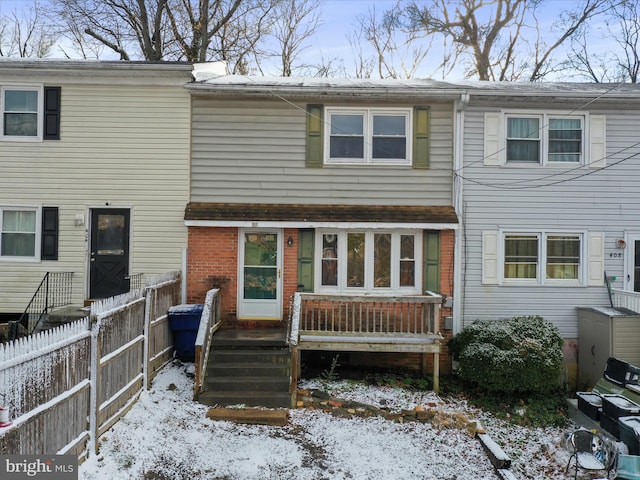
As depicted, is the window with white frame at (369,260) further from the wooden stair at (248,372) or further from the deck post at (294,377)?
the deck post at (294,377)

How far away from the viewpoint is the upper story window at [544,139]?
1019 cm

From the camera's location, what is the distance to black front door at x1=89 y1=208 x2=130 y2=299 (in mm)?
10031

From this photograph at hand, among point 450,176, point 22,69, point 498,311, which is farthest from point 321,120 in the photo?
point 22,69

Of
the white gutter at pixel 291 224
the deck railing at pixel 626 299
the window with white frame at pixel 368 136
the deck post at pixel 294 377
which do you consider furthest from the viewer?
the window with white frame at pixel 368 136

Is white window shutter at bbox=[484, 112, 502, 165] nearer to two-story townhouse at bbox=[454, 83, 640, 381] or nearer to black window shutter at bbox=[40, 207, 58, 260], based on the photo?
two-story townhouse at bbox=[454, 83, 640, 381]

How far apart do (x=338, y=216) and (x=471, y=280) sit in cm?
332

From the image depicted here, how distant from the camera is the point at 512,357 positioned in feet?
27.9

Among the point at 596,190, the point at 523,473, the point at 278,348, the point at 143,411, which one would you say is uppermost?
the point at 596,190

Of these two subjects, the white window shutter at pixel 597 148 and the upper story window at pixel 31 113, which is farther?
the white window shutter at pixel 597 148

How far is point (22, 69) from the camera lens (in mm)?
9789

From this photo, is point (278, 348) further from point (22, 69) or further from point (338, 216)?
point (22, 69)

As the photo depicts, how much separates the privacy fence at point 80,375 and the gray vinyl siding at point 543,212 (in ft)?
22.2

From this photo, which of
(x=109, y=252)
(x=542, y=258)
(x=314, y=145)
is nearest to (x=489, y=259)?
(x=542, y=258)

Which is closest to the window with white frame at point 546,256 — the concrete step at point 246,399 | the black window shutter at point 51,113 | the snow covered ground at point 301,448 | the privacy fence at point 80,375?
the snow covered ground at point 301,448
